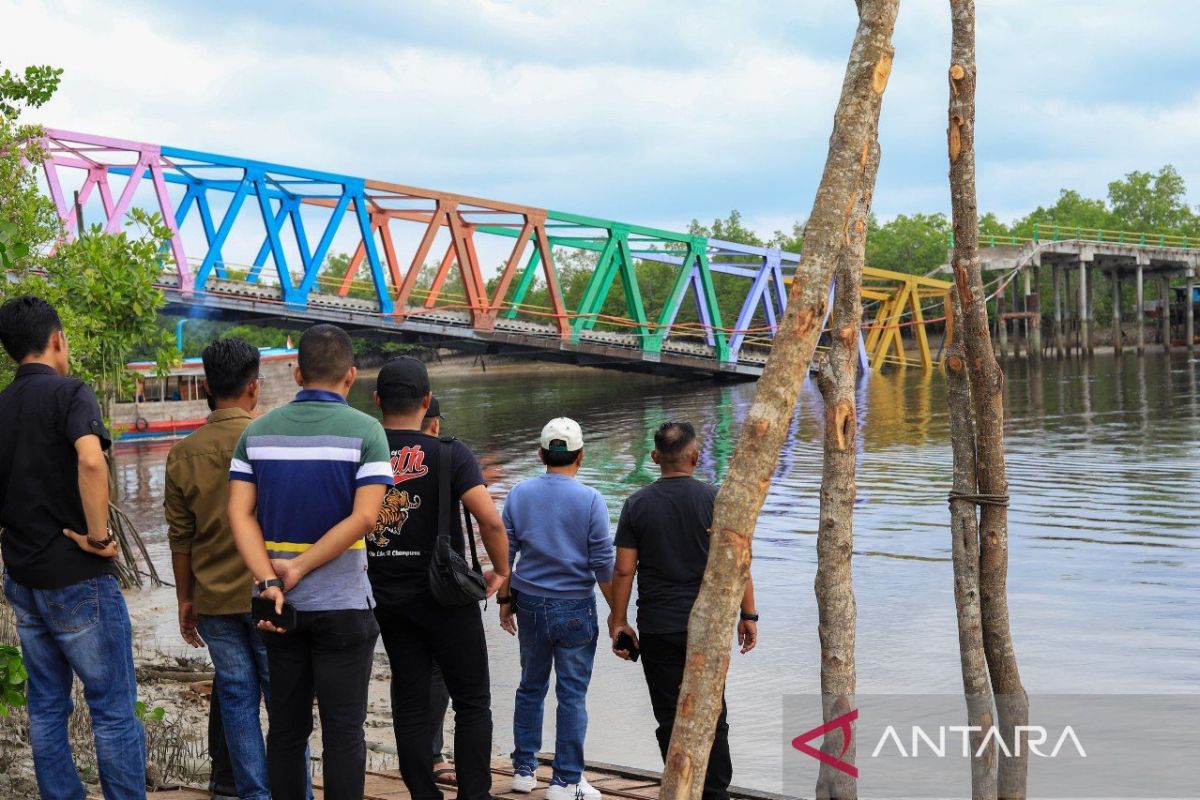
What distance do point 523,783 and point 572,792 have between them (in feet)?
0.98

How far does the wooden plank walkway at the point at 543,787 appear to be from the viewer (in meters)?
5.21

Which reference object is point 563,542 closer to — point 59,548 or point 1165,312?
point 59,548

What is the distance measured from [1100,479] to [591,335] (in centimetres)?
2668

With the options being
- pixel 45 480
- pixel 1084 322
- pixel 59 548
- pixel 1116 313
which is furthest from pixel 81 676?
pixel 1116 313

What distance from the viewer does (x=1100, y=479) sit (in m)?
18.9

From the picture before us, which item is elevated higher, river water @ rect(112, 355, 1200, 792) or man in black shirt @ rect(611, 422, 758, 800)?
man in black shirt @ rect(611, 422, 758, 800)

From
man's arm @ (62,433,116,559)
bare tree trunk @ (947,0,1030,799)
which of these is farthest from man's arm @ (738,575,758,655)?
man's arm @ (62,433,116,559)

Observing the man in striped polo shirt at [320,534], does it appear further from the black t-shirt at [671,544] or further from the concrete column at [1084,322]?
the concrete column at [1084,322]

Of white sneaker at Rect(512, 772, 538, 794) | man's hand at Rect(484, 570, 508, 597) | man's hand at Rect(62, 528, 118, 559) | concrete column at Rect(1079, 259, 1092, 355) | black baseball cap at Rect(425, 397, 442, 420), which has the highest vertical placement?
concrete column at Rect(1079, 259, 1092, 355)

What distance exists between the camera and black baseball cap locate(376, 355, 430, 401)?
469cm

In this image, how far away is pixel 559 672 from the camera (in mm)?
5234

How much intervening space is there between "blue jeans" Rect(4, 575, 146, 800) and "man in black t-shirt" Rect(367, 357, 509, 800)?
0.87 m

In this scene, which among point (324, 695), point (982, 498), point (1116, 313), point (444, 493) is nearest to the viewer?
point (324, 695)

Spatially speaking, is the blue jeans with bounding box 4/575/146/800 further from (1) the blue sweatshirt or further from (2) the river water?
(2) the river water
